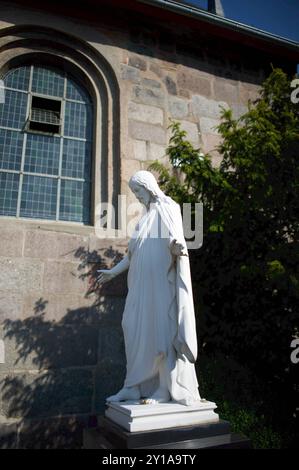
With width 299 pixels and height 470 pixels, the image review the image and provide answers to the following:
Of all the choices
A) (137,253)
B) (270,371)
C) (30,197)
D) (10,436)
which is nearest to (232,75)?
(30,197)

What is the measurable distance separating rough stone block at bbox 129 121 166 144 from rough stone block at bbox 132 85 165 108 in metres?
0.38

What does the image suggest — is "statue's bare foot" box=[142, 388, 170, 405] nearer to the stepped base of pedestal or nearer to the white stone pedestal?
the white stone pedestal

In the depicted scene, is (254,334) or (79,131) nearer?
(254,334)

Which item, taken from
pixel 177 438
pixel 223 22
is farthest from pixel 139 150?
pixel 177 438

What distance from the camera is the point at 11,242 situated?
155 inches

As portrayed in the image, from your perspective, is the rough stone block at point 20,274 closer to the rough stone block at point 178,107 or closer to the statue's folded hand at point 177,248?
the statue's folded hand at point 177,248

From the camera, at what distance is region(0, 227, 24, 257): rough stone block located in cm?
389

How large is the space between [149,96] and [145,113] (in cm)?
31

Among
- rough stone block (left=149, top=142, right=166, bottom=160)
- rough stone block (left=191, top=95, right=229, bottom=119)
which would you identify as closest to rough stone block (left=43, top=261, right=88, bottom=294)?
rough stone block (left=149, top=142, right=166, bottom=160)

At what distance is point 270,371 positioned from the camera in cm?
390

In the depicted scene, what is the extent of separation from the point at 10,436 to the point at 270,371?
282cm

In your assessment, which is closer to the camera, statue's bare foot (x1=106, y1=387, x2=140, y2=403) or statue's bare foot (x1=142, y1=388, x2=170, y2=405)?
statue's bare foot (x1=142, y1=388, x2=170, y2=405)

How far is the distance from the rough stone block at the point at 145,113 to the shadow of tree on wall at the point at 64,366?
6.97 ft

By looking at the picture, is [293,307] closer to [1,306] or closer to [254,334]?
[254,334]
